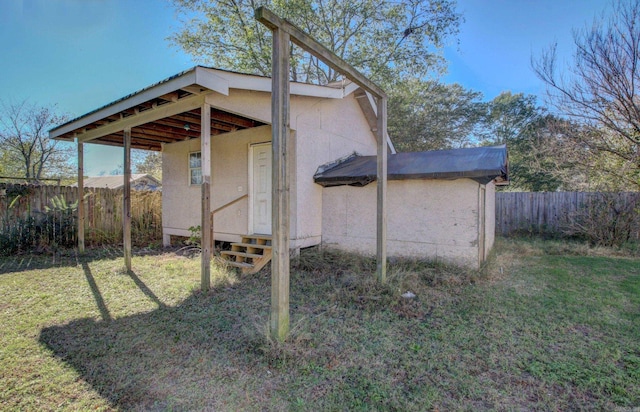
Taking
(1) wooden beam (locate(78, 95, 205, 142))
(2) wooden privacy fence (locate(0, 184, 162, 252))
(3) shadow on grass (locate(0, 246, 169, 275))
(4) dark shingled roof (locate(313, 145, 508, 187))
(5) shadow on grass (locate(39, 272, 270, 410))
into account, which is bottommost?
(5) shadow on grass (locate(39, 272, 270, 410))

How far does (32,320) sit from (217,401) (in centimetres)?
327

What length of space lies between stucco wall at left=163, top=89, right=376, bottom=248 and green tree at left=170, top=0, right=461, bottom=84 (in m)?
8.29

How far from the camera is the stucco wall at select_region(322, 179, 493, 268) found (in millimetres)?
5746

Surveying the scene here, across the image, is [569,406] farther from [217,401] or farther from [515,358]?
[217,401]

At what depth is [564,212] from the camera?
999 centimetres

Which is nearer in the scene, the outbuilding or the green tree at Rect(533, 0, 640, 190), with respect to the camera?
the outbuilding

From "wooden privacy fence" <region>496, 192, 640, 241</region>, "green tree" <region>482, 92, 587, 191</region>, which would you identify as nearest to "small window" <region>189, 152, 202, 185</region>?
"wooden privacy fence" <region>496, 192, 640, 241</region>

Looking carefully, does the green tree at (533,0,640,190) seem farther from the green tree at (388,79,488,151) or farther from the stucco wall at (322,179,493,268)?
the green tree at (388,79,488,151)

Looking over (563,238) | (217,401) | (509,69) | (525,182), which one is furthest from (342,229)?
(525,182)

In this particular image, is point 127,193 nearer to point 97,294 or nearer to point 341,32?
point 97,294

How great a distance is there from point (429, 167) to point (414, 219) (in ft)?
3.64

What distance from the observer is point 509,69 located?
11633mm

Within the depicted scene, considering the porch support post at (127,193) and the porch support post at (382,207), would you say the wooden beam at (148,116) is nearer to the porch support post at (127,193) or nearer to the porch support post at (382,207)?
the porch support post at (127,193)

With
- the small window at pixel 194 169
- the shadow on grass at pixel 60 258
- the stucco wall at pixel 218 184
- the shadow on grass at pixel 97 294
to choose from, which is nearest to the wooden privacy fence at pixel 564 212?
the stucco wall at pixel 218 184
